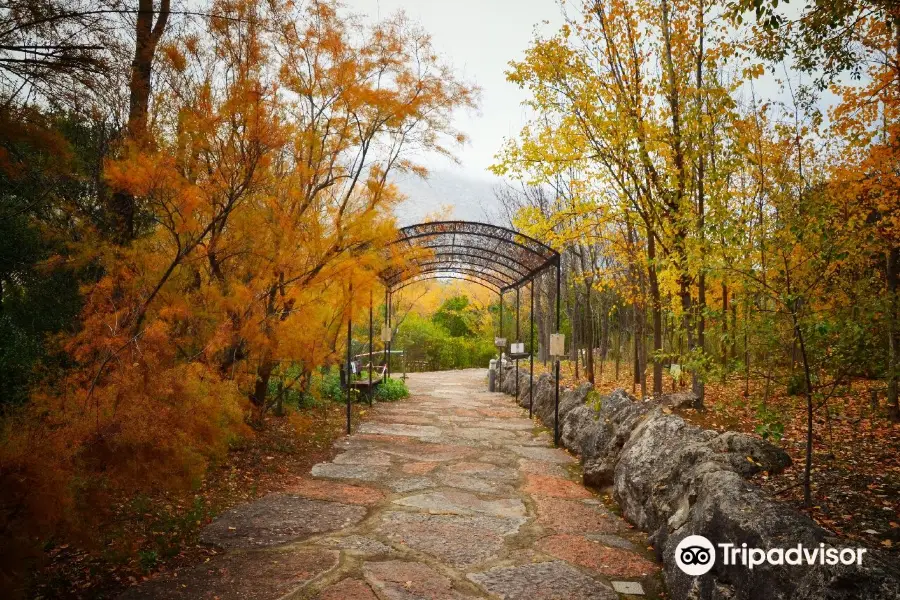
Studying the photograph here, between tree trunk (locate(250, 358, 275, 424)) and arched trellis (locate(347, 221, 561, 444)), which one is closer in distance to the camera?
tree trunk (locate(250, 358, 275, 424))

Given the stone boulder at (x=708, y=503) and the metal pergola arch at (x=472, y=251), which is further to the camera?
the metal pergola arch at (x=472, y=251)

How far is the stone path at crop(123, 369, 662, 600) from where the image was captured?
3027 millimetres

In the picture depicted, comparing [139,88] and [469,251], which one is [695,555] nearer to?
[139,88]

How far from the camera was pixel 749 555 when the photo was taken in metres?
2.42

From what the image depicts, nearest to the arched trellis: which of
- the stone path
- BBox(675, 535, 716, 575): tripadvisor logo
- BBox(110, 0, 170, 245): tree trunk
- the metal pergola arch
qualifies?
the metal pergola arch

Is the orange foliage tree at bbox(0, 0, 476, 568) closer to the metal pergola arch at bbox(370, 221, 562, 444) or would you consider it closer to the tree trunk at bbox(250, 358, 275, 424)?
the tree trunk at bbox(250, 358, 275, 424)

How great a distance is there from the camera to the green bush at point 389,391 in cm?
1183

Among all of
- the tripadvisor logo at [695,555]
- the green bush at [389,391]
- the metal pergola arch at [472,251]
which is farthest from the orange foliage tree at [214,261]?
the green bush at [389,391]

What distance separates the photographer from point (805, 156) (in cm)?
949

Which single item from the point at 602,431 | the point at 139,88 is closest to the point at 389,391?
the point at 602,431

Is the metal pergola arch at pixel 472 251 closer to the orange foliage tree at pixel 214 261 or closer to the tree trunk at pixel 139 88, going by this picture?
the orange foliage tree at pixel 214 261

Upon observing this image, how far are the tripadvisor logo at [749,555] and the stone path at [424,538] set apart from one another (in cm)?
40

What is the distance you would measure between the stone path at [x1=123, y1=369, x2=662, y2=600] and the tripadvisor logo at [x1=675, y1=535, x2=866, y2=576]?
0.40 meters

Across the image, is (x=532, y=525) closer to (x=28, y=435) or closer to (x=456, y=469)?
(x=456, y=469)
